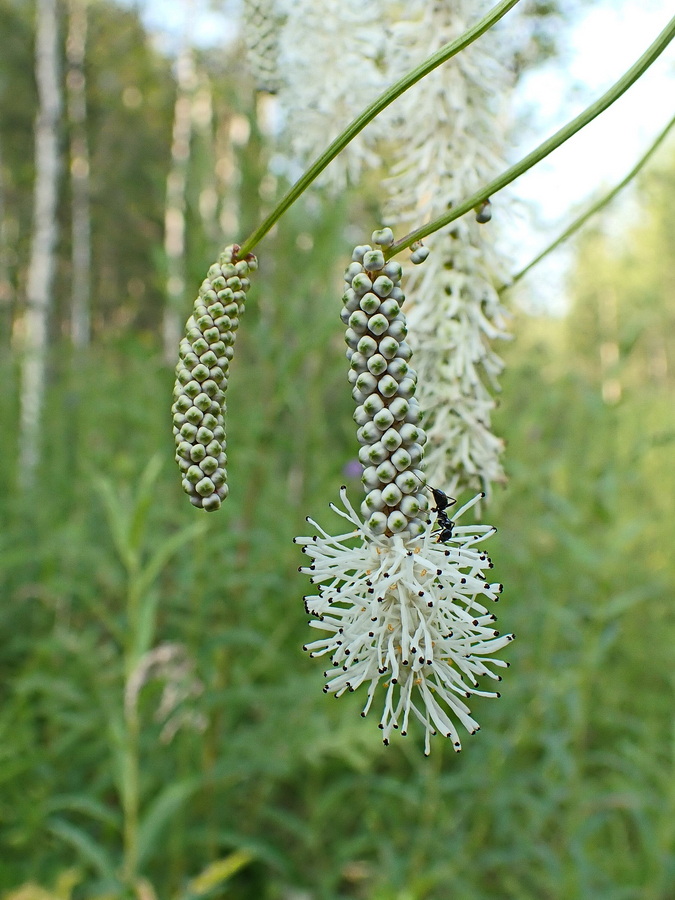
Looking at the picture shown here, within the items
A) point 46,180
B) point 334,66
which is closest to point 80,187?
point 46,180

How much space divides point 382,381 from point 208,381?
11cm

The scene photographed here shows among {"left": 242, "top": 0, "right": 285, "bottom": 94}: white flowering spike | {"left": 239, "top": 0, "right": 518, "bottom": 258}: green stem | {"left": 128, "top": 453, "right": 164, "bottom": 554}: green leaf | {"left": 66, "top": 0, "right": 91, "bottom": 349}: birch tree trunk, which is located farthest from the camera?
{"left": 66, "top": 0, "right": 91, "bottom": 349}: birch tree trunk

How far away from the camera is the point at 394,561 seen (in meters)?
0.47

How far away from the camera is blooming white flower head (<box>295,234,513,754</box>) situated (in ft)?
1.41

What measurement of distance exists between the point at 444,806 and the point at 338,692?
1906 mm


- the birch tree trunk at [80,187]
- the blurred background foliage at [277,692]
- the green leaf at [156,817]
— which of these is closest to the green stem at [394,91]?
the blurred background foliage at [277,692]

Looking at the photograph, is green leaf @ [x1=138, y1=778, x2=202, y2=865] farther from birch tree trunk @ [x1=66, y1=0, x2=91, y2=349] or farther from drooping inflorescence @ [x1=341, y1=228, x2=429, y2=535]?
birch tree trunk @ [x1=66, y1=0, x2=91, y2=349]

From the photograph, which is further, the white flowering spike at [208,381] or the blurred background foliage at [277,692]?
the blurred background foliage at [277,692]

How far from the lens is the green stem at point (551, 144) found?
0.44 meters

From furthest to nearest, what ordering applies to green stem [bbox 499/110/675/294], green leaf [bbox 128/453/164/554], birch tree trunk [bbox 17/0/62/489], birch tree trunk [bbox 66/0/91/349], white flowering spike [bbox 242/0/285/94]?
birch tree trunk [bbox 66/0/91/349]
birch tree trunk [bbox 17/0/62/489]
green leaf [bbox 128/453/164/554]
white flowering spike [bbox 242/0/285/94]
green stem [bbox 499/110/675/294]

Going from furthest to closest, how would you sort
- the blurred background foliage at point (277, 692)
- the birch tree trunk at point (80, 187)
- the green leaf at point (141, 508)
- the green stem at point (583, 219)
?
the birch tree trunk at point (80, 187), the blurred background foliage at point (277, 692), the green leaf at point (141, 508), the green stem at point (583, 219)

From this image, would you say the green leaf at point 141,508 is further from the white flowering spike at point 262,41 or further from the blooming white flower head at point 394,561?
the blooming white flower head at point 394,561

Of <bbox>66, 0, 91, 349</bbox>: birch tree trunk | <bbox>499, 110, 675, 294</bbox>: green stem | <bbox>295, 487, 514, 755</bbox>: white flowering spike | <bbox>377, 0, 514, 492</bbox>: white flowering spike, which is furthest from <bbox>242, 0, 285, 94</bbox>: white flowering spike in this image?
<bbox>66, 0, 91, 349</bbox>: birch tree trunk

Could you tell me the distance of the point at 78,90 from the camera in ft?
41.3
